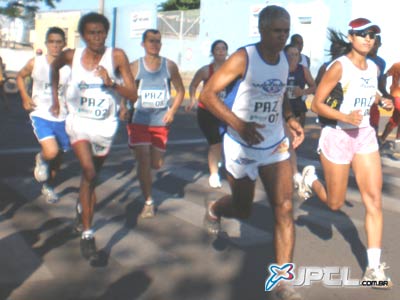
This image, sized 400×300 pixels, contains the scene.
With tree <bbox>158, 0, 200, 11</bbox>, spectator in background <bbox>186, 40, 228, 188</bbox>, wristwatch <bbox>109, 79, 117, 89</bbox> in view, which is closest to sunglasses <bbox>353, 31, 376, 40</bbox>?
wristwatch <bbox>109, 79, 117, 89</bbox>

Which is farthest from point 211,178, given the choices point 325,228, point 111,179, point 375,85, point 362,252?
point 375,85

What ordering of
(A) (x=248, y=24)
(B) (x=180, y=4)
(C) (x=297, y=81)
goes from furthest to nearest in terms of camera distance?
(B) (x=180, y=4) < (A) (x=248, y=24) < (C) (x=297, y=81)

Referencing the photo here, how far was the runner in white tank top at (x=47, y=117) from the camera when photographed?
737 centimetres

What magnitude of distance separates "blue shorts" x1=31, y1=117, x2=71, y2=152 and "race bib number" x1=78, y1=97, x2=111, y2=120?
2.01 metres

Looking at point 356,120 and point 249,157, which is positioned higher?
point 356,120

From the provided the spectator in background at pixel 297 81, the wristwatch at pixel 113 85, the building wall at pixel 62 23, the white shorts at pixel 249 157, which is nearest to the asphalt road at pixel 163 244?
the white shorts at pixel 249 157

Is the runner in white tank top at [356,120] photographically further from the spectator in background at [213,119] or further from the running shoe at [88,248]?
the spectator in background at [213,119]

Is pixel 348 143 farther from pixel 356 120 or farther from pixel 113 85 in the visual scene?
pixel 113 85

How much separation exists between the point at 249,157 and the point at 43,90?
12.0 feet

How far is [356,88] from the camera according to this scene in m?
5.14

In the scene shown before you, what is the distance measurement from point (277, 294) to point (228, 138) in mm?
1209

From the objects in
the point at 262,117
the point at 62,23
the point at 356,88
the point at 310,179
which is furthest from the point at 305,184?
the point at 62,23

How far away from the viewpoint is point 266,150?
15.9 feet

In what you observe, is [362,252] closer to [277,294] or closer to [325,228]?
[325,228]
